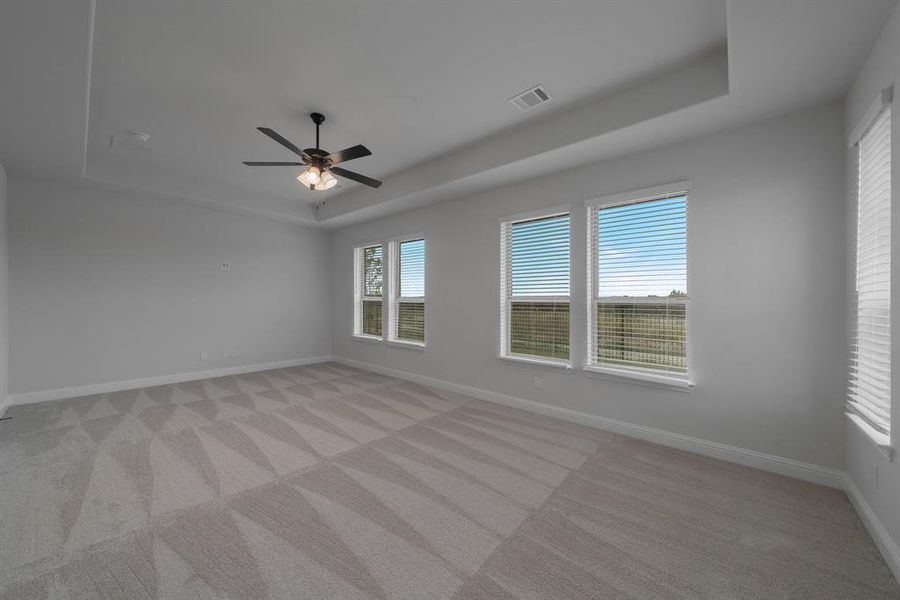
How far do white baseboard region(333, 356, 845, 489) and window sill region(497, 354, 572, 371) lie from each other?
1.47 feet

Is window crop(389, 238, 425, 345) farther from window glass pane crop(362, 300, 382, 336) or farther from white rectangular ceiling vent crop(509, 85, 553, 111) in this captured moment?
white rectangular ceiling vent crop(509, 85, 553, 111)

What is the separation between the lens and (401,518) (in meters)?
2.09

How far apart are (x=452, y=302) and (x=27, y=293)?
17.1 feet

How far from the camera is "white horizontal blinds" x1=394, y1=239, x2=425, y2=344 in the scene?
217 inches

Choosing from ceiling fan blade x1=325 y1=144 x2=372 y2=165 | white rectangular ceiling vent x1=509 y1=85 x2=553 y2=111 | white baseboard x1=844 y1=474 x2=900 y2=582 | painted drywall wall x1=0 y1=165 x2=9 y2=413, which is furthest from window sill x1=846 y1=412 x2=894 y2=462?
painted drywall wall x1=0 y1=165 x2=9 y2=413

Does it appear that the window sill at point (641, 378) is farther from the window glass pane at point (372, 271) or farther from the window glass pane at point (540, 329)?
the window glass pane at point (372, 271)

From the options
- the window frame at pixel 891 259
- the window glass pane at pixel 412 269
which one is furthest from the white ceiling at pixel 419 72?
the window glass pane at pixel 412 269

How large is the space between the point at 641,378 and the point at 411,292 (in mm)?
3538

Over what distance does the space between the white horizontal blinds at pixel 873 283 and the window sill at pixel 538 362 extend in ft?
6.71

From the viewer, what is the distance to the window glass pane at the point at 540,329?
3.89 m

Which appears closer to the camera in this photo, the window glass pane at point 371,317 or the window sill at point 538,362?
the window sill at point 538,362

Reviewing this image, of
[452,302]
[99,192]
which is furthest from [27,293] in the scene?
[452,302]

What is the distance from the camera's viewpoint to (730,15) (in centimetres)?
177

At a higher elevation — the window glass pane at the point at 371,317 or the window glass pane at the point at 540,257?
the window glass pane at the point at 540,257
